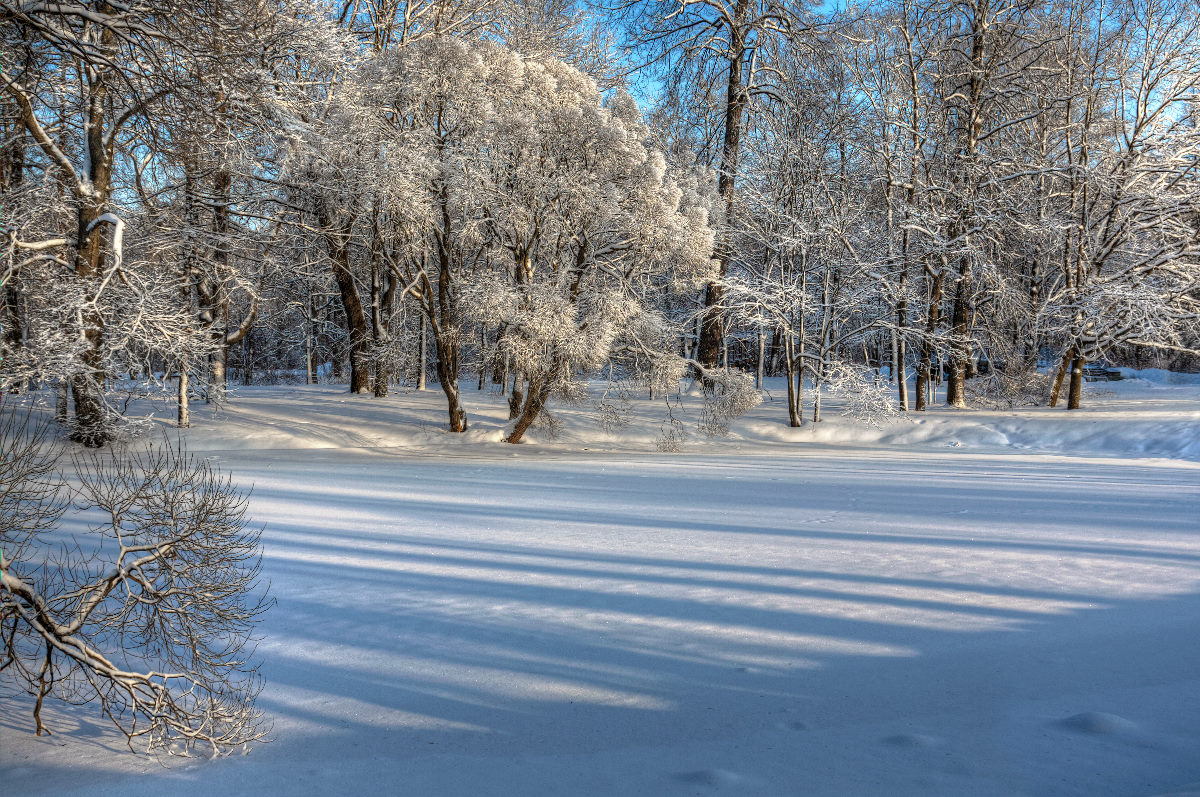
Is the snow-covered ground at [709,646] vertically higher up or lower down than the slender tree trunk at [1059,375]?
lower down

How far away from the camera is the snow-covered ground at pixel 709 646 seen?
3.70 metres

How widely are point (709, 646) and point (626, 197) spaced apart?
463 inches

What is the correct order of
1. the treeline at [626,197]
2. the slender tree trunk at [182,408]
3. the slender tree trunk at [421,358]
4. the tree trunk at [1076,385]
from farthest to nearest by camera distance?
the slender tree trunk at [421,358] → the tree trunk at [1076,385] → the slender tree trunk at [182,408] → the treeline at [626,197]

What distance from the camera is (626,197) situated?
15.5 m

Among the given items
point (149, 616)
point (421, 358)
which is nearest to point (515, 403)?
point (421, 358)

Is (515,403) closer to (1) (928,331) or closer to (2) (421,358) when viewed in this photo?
(2) (421,358)

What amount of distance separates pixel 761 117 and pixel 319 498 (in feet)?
55.6

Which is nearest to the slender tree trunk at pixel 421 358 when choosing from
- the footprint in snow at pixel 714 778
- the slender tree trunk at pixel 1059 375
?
the slender tree trunk at pixel 1059 375

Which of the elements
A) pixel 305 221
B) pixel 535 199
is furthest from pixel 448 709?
pixel 305 221

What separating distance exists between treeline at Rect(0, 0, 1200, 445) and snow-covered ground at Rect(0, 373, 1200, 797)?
506 cm

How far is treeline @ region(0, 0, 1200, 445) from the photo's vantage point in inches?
570

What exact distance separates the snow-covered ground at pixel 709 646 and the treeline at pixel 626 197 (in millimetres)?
5056

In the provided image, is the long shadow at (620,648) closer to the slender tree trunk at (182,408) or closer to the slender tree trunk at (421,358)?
the slender tree trunk at (182,408)

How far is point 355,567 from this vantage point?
270 inches
